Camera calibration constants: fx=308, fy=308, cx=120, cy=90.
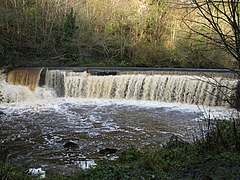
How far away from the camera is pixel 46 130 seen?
27.5ft

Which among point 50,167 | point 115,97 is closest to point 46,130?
point 50,167

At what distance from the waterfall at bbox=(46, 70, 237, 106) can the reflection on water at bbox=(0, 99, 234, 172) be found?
2.74 feet

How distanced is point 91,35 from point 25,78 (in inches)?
290

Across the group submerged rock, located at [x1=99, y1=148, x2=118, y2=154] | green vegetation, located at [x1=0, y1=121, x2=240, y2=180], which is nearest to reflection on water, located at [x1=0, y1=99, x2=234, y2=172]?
submerged rock, located at [x1=99, y1=148, x2=118, y2=154]

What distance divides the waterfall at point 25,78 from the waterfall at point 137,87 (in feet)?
1.91

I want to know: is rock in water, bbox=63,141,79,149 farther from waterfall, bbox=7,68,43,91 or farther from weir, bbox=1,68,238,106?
waterfall, bbox=7,68,43,91

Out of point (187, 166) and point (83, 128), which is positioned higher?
point (187, 166)

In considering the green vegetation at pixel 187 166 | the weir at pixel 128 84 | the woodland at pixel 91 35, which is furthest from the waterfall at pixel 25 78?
the green vegetation at pixel 187 166

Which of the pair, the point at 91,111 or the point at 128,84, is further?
the point at 128,84

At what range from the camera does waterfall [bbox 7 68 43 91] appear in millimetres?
15055

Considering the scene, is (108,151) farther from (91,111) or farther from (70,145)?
(91,111)

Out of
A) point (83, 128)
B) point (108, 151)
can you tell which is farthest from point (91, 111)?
point (108, 151)

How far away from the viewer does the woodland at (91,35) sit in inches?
765

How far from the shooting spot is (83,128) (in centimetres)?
867
